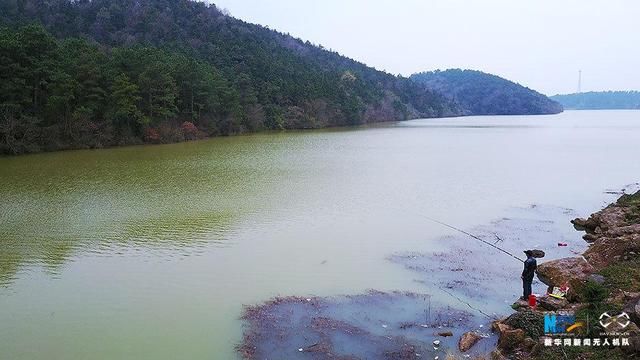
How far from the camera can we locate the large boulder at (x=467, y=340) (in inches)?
337

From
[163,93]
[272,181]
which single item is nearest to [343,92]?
[163,93]

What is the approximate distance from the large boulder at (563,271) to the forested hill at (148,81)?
36460 mm

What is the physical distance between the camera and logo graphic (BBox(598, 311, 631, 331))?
7.41m

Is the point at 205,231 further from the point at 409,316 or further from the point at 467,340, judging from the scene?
the point at 467,340

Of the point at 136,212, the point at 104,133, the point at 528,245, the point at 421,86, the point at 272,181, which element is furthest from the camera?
the point at 421,86

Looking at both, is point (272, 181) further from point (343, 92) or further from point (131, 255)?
point (343, 92)

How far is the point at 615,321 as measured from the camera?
24.8ft

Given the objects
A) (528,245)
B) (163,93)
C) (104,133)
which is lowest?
(528,245)

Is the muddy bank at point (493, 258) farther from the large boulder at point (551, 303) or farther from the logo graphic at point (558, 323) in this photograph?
the logo graphic at point (558, 323)

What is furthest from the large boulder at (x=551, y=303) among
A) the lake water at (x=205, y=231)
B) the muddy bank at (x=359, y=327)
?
the lake water at (x=205, y=231)

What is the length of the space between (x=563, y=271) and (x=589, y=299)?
340 centimetres

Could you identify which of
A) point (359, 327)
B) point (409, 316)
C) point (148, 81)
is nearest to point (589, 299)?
point (409, 316)

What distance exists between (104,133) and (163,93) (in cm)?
759

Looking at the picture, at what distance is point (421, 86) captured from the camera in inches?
5630
